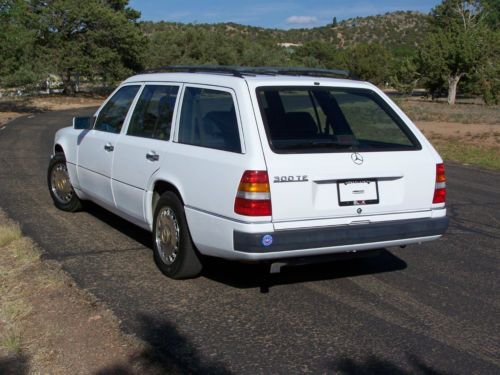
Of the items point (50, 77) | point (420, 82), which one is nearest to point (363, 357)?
point (50, 77)

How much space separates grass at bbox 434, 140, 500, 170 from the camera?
48.9 feet

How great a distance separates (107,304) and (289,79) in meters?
2.26

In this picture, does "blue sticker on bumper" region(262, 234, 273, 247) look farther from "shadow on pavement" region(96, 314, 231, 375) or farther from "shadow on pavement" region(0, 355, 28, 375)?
"shadow on pavement" region(0, 355, 28, 375)

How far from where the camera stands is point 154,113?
6.12m

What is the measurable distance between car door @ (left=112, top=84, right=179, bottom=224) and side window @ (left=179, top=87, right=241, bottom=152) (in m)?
0.21

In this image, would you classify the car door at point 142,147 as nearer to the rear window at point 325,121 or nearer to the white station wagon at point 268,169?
the white station wagon at point 268,169

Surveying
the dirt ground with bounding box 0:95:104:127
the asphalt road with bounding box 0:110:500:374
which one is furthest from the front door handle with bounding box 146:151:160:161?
the dirt ground with bounding box 0:95:104:127

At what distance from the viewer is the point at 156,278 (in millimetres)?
5621

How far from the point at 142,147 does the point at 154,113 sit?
36 centimetres

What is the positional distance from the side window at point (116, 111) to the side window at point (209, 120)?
3.84 feet

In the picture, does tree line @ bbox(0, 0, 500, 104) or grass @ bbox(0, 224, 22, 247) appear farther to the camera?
tree line @ bbox(0, 0, 500, 104)

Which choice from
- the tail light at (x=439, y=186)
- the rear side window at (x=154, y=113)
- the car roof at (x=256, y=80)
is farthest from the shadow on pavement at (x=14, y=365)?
the tail light at (x=439, y=186)

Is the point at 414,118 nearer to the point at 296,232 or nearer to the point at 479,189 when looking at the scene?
the point at 479,189

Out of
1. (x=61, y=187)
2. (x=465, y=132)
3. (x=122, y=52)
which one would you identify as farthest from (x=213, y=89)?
(x=122, y=52)
